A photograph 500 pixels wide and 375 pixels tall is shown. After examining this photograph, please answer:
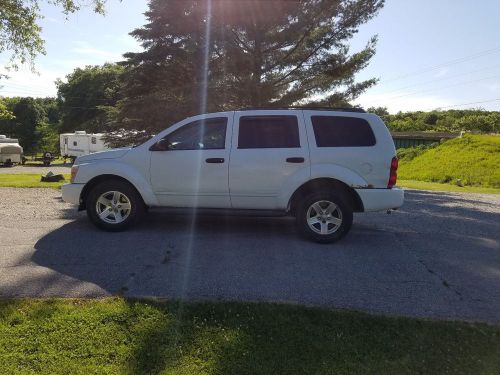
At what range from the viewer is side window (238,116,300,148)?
650 centimetres

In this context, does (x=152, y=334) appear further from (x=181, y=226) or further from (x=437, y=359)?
(x=181, y=226)

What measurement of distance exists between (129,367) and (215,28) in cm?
1412

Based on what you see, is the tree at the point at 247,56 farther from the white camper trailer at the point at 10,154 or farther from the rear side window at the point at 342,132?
the white camper trailer at the point at 10,154

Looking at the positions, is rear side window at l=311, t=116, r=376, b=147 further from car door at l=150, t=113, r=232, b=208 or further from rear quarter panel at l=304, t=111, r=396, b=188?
car door at l=150, t=113, r=232, b=208

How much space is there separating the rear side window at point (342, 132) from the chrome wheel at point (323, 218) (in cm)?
90

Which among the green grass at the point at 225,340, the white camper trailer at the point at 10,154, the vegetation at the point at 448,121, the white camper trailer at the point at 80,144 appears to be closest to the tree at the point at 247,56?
the green grass at the point at 225,340

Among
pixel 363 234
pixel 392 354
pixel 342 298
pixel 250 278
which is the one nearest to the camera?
pixel 392 354

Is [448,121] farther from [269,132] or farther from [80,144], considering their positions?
[269,132]

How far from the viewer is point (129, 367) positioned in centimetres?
302

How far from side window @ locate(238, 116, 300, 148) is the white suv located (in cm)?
1

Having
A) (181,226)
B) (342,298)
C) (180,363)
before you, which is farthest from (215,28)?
(180,363)

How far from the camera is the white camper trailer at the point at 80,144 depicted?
135 feet

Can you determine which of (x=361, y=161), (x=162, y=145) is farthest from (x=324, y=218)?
(x=162, y=145)

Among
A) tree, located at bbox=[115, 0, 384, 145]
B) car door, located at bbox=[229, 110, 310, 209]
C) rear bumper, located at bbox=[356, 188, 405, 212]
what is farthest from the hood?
tree, located at bbox=[115, 0, 384, 145]
